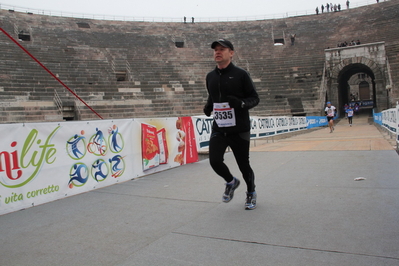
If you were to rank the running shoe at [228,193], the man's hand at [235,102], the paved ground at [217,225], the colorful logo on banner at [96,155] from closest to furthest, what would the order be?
1. the paved ground at [217,225]
2. the man's hand at [235,102]
3. the running shoe at [228,193]
4. the colorful logo on banner at [96,155]

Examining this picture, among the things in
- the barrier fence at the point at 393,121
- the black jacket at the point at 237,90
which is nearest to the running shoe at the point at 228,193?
the black jacket at the point at 237,90

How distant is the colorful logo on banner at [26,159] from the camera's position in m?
4.54

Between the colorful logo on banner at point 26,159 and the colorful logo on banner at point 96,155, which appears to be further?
the colorful logo on banner at point 96,155

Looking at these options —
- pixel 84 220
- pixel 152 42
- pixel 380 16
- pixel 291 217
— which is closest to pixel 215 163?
pixel 291 217

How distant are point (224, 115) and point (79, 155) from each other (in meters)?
2.97

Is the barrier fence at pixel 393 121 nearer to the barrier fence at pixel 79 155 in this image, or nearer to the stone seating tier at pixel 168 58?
the barrier fence at pixel 79 155

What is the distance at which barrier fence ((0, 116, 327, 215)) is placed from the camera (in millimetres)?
4659

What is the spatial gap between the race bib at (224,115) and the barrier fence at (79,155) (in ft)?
9.31

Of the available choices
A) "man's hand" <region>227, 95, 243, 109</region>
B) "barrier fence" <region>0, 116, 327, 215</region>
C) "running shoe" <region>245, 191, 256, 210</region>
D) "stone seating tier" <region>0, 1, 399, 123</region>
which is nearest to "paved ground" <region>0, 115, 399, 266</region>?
"running shoe" <region>245, 191, 256, 210</region>

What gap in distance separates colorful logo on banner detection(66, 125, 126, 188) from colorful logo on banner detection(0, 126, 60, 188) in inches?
15.0

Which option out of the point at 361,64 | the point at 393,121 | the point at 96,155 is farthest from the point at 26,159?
the point at 361,64

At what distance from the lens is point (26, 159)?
4820 millimetres

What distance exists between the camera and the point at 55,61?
2517cm

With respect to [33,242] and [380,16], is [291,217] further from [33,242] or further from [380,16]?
[380,16]
